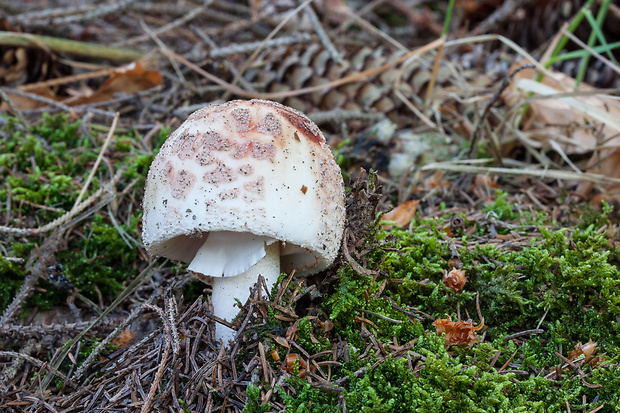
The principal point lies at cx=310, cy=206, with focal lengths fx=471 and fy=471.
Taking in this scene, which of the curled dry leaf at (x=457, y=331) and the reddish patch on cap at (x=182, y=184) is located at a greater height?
the reddish patch on cap at (x=182, y=184)

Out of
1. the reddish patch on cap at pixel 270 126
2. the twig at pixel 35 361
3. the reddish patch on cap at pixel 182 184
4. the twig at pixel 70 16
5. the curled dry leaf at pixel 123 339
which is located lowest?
the curled dry leaf at pixel 123 339

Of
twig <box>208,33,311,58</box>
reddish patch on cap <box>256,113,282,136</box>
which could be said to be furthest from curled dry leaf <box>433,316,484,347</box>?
twig <box>208,33,311,58</box>

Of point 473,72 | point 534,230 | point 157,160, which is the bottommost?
point 534,230

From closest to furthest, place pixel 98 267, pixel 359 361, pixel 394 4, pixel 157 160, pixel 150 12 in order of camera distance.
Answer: pixel 359 361, pixel 157 160, pixel 98 267, pixel 150 12, pixel 394 4

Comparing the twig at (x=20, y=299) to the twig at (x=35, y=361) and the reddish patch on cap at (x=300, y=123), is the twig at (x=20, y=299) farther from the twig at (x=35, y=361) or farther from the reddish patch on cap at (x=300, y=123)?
the reddish patch on cap at (x=300, y=123)

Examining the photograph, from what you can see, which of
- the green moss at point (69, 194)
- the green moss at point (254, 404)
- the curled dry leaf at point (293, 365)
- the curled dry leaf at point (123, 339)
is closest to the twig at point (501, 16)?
the green moss at point (69, 194)

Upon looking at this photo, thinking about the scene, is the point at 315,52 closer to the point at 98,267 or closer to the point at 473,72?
the point at 473,72

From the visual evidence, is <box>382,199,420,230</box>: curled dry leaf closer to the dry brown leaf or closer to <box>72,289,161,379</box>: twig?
the dry brown leaf

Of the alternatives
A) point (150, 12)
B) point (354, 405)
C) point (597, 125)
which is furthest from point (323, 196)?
point (150, 12)

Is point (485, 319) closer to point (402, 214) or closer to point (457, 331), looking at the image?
point (457, 331)
